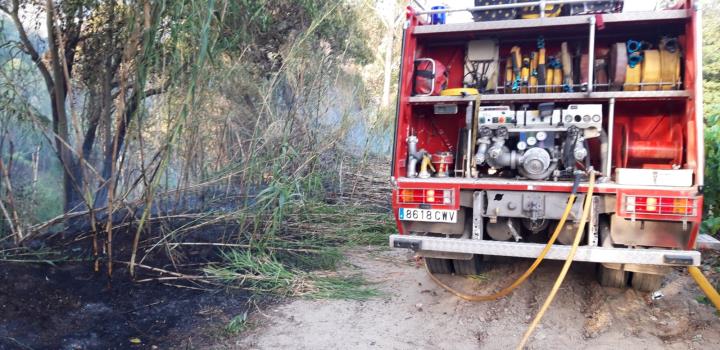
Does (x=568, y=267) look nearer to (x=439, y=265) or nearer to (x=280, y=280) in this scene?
(x=439, y=265)

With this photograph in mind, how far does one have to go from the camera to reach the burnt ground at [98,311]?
12.7 feet

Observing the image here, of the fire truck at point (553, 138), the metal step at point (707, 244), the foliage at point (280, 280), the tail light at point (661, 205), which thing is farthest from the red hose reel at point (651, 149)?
the foliage at point (280, 280)

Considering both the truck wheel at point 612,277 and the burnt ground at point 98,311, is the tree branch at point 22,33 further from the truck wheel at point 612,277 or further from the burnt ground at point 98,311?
the truck wheel at point 612,277

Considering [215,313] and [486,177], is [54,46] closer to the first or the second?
[215,313]

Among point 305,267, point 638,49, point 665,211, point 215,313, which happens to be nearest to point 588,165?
point 665,211

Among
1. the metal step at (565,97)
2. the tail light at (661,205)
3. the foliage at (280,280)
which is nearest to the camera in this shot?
the tail light at (661,205)

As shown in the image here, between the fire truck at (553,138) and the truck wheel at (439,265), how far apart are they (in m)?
0.02

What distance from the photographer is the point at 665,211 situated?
3.93m

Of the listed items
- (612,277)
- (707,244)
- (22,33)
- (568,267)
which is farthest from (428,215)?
(22,33)

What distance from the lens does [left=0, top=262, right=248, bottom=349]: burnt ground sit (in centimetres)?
388

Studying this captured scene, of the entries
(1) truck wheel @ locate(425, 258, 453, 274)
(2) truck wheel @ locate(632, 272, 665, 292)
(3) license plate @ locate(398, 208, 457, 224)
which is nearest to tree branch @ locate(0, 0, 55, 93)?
(3) license plate @ locate(398, 208, 457, 224)

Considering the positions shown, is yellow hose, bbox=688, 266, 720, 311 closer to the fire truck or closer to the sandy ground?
the fire truck

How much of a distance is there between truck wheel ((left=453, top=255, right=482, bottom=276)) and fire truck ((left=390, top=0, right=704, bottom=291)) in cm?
1

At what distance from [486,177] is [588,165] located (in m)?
0.84
